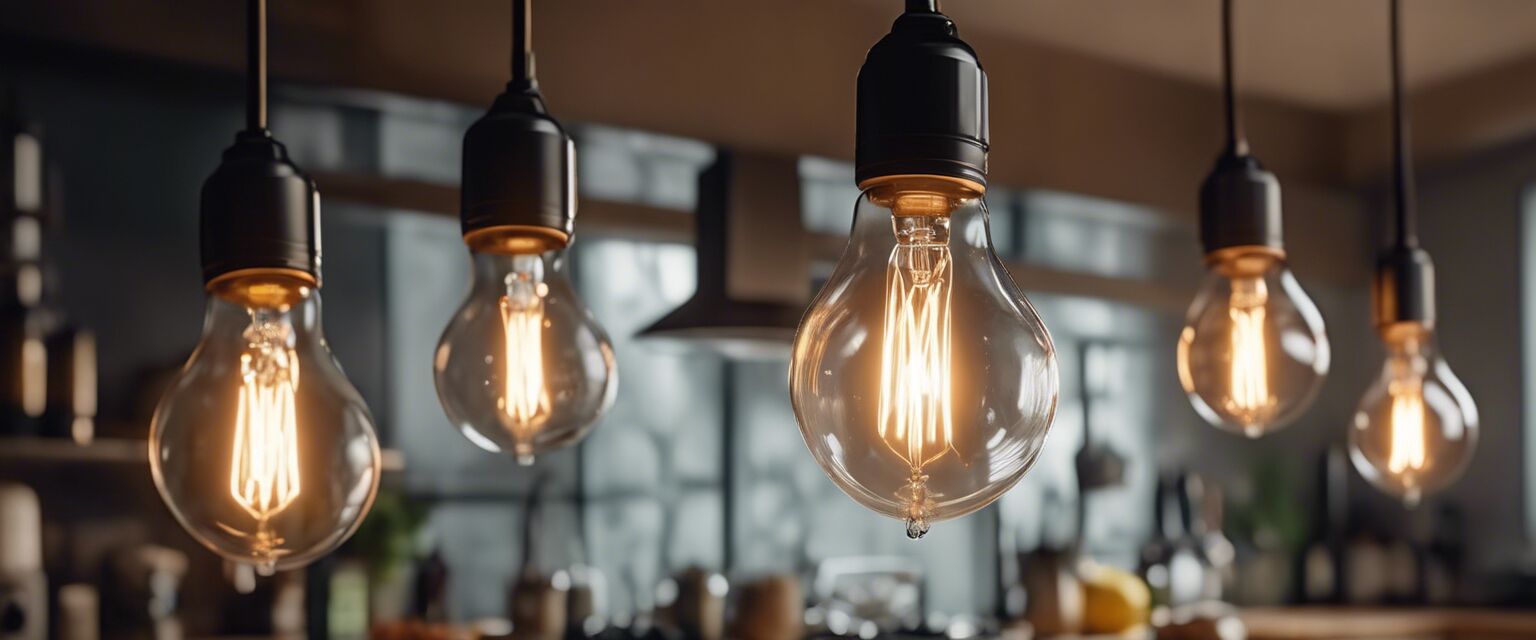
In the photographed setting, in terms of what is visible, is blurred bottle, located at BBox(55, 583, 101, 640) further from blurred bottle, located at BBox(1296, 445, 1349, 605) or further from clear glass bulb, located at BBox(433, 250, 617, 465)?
blurred bottle, located at BBox(1296, 445, 1349, 605)

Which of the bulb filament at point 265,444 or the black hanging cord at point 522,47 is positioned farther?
the black hanging cord at point 522,47

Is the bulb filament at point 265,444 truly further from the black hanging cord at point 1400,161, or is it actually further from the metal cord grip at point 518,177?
the black hanging cord at point 1400,161

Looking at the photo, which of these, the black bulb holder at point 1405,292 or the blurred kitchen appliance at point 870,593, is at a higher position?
the black bulb holder at point 1405,292

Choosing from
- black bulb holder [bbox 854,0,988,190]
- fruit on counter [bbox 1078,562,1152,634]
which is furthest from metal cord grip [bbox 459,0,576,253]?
fruit on counter [bbox 1078,562,1152,634]

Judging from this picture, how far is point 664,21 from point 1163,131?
4.95 ft

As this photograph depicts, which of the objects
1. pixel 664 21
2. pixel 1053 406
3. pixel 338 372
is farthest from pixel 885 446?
pixel 664 21

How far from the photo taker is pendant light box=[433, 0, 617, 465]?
42.2 inches

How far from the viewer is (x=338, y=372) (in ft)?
3.16

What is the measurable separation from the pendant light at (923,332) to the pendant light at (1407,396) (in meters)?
1.20

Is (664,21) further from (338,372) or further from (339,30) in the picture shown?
(338,372)

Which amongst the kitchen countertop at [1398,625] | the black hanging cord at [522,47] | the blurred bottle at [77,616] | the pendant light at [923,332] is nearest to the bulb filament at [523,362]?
the black hanging cord at [522,47]

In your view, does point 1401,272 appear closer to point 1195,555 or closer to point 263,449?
point 263,449

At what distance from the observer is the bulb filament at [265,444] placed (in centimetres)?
89

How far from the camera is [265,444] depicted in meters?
0.90
